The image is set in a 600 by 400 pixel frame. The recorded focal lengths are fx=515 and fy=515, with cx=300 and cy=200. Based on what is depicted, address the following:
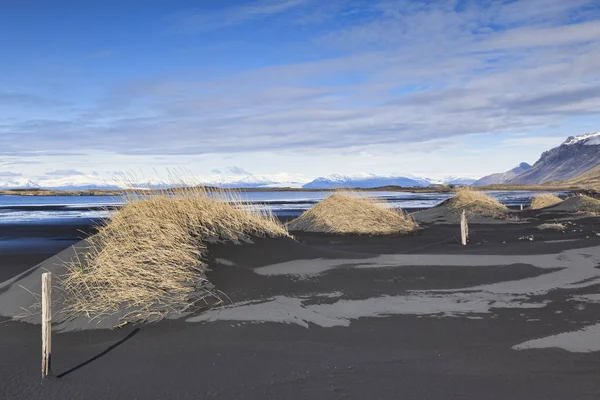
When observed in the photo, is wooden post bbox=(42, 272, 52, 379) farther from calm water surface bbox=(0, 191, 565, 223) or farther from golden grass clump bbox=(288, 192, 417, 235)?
golden grass clump bbox=(288, 192, 417, 235)

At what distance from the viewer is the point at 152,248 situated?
11664mm

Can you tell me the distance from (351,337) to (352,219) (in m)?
A: 16.7

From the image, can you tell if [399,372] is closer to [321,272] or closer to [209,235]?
[321,272]

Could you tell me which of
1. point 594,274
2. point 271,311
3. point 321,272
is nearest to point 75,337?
point 271,311

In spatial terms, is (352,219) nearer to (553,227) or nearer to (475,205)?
(553,227)

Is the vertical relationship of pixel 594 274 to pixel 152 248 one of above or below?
below

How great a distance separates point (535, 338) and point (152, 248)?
8.03 metres

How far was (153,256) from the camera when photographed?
Answer: 11438 mm

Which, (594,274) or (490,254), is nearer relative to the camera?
(594,274)

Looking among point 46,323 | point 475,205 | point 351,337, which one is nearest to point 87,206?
point 475,205

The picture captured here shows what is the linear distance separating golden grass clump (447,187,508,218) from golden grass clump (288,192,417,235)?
9.04m

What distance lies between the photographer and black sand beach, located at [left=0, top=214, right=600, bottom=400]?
7.30 metres

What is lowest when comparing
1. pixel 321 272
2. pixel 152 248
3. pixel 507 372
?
pixel 507 372

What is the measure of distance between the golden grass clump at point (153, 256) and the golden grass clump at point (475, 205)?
23317 mm
